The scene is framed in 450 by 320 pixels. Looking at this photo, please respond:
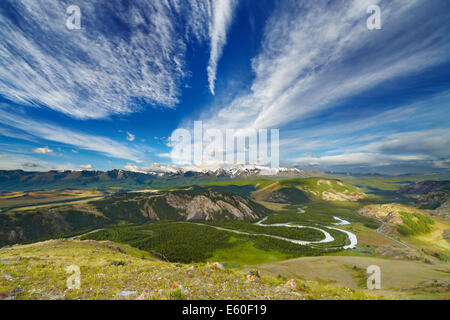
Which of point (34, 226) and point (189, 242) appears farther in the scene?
point (34, 226)

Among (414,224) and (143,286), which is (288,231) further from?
(143,286)

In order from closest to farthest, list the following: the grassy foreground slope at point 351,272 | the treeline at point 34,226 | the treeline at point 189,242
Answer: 1. the grassy foreground slope at point 351,272
2. the treeline at point 189,242
3. the treeline at point 34,226

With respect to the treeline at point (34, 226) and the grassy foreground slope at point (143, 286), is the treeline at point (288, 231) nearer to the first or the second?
the grassy foreground slope at point (143, 286)

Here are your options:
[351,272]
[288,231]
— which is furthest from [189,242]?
[351,272]

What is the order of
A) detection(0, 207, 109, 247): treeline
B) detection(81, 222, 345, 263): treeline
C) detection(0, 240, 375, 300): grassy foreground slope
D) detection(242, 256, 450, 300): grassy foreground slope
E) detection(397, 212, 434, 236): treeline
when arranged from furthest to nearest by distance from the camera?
detection(0, 207, 109, 247): treeline
detection(397, 212, 434, 236): treeline
detection(81, 222, 345, 263): treeline
detection(242, 256, 450, 300): grassy foreground slope
detection(0, 240, 375, 300): grassy foreground slope

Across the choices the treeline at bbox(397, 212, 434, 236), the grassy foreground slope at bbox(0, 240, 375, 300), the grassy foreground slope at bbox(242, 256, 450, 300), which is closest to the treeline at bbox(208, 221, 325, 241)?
the treeline at bbox(397, 212, 434, 236)

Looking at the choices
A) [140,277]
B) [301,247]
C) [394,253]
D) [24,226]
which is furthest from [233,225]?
[24,226]

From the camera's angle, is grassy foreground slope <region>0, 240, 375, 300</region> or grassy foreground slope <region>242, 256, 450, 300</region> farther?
grassy foreground slope <region>242, 256, 450, 300</region>

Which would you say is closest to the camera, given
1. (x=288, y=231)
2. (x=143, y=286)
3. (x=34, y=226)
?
(x=143, y=286)

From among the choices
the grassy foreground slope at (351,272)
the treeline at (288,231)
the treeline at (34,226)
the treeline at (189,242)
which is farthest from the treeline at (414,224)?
the treeline at (34,226)

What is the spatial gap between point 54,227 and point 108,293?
9771 inches

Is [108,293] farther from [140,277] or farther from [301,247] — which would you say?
[301,247]

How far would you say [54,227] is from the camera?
181 m

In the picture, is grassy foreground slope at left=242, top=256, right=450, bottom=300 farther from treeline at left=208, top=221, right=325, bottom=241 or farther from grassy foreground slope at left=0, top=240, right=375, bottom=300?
treeline at left=208, top=221, right=325, bottom=241
